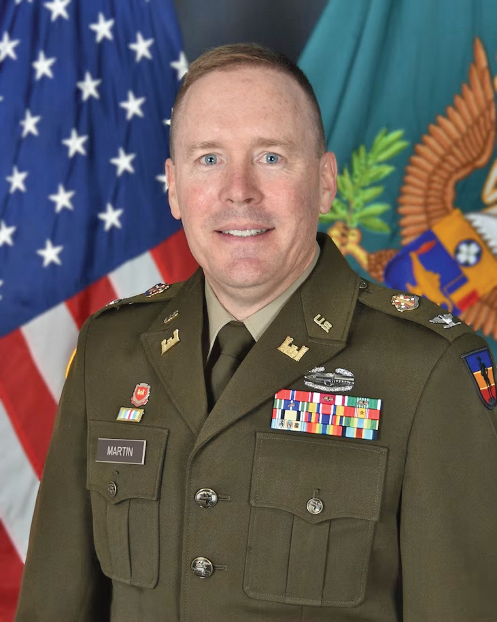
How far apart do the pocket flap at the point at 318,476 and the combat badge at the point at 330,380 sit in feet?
0.33

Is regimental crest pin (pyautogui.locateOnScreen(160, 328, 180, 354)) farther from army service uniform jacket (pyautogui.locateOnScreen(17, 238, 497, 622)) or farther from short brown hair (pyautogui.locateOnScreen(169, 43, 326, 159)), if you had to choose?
short brown hair (pyautogui.locateOnScreen(169, 43, 326, 159))

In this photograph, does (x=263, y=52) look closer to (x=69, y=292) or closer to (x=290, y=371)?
(x=290, y=371)

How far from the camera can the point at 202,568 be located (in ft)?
4.79

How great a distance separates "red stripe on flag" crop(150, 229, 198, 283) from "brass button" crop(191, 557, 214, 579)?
1.44 m

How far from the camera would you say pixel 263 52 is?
1.61 meters

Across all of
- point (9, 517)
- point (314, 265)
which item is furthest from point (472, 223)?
point (9, 517)

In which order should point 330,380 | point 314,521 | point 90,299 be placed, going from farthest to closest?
1. point 90,299
2. point 330,380
3. point 314,521

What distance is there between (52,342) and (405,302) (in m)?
1.43

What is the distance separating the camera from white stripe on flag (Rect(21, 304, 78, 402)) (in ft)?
8.84

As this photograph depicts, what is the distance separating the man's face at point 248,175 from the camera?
5.08 ft

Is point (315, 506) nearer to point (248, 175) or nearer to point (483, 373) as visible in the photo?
point (483, 373)

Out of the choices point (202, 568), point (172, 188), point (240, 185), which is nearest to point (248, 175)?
point (240, 185)

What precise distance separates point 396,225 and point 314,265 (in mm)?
1117

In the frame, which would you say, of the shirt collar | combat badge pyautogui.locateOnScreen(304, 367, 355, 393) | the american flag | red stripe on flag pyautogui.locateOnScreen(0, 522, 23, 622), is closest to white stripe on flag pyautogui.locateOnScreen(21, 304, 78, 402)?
the american flag
